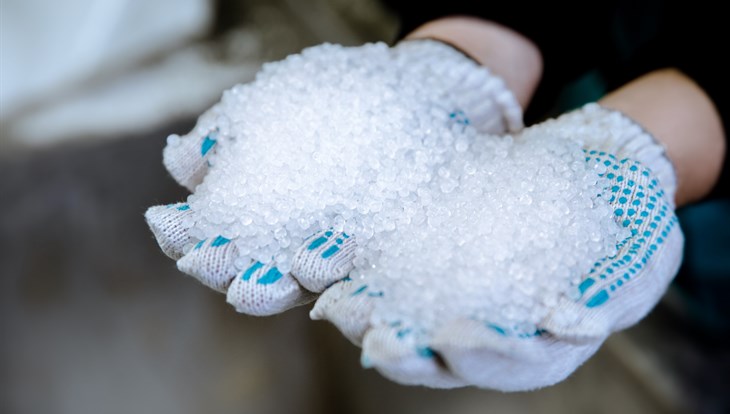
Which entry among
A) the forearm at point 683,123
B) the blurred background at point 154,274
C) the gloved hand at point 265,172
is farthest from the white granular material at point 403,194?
the blurred background at point 154,274

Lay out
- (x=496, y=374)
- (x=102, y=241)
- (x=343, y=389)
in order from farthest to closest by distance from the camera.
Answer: (x=102, y=241) < (x=343, y=389) < (x=496, y=374)

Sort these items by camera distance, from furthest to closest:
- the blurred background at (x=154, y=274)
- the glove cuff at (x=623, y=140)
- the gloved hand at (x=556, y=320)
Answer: the blurred background at (x=154, y=274) < the glove cuff at (x=623, y=140) < the gloved hand at (x=556, y=320)

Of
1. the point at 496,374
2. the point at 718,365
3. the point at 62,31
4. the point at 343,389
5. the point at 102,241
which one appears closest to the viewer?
the point at 496,374

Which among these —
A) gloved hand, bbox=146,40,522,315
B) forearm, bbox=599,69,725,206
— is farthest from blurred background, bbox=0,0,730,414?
gloved hand, bbox=146,40,522,315

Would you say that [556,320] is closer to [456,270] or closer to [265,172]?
[456,270]

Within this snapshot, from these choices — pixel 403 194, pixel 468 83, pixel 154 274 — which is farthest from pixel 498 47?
pixel 154 274

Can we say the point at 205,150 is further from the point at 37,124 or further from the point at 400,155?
the point at 37,124

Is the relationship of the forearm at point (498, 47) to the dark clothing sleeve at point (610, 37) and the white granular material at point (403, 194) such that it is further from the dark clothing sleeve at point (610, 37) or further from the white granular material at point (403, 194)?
the white granular material at point (403, 194)

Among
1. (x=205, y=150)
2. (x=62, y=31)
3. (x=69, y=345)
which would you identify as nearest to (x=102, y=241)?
(x=69, y=345)

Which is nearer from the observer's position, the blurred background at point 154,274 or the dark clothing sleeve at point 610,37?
the dark clothing sleeve at point 610,37

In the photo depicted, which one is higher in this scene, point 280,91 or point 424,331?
point 280,91
